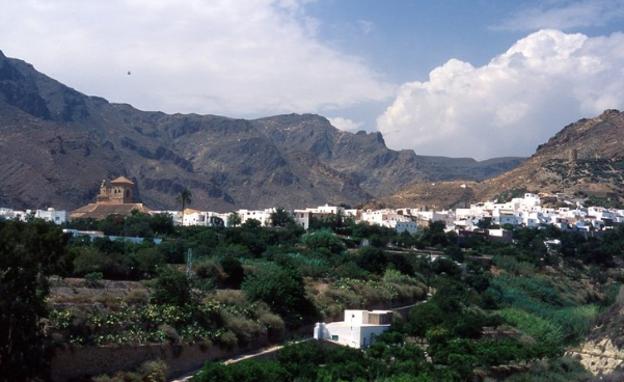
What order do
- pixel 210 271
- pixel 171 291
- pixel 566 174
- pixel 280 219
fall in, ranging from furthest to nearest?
1. pixel 566 174
2. pixel 280 219
3. pixel 210 271
4. pixel 171 291

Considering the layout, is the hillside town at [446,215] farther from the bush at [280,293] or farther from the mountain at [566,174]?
the bush at [280,293]

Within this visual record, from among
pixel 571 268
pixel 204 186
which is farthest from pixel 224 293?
pixel 204 186

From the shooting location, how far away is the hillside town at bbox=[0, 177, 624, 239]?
83.1m

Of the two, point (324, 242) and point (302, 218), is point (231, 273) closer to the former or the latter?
point (324, 242)

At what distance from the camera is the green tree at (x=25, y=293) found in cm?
1923

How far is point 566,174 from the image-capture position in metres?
111

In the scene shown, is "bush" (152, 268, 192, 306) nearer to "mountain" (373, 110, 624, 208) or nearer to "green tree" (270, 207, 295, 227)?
"green tree" (270, 207, 295, 227)

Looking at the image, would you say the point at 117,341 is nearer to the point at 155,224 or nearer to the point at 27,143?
the point at 155,224

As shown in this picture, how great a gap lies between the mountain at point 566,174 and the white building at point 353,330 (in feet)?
255

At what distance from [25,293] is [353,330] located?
48.5ft

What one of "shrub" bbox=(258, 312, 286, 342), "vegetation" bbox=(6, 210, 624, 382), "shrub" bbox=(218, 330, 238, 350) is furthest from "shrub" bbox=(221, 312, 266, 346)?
"shrub" bbox=(258, 312, 286, 342)

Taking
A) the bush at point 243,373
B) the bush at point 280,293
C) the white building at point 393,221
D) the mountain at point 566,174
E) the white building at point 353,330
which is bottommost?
the white building at point 353,330

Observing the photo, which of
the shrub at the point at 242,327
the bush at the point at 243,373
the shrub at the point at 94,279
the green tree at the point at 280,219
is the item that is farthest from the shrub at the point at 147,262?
the green tree at the point at 280,219

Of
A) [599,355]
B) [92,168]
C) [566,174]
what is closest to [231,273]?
[599,355]
